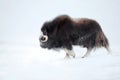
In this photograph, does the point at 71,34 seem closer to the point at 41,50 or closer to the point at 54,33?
the point at 54,33

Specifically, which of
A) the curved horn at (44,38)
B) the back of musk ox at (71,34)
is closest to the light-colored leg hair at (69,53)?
the back of musk ox at (71,34)

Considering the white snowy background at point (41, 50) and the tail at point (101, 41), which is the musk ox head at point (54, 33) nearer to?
the white snowy background at point (41, 50)

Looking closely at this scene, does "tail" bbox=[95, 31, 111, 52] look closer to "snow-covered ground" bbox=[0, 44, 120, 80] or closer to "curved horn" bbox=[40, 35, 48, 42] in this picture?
"snow-covered ground" bbox=[0, 44, 120, 80]

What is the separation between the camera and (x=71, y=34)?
1606mm

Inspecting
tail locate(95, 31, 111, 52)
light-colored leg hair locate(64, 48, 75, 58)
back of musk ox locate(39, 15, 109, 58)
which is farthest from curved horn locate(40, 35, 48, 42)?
tail locate(95, 31, 111, 52)

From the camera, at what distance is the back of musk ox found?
61.7 inches

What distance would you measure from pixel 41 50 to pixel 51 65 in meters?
0.11

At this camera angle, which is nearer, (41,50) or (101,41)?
(41,50)

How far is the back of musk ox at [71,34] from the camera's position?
1566 millimetres

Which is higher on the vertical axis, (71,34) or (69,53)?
(71,34)

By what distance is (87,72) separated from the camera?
164 centimetres

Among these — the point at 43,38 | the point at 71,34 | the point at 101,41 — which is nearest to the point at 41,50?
the point at 43,38

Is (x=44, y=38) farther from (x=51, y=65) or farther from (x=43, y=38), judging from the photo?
(x=51, y=65)

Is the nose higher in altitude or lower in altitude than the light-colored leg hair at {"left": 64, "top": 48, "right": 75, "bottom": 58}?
higher
